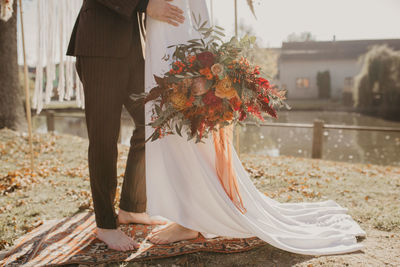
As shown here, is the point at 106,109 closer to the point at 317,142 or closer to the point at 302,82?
the point at 317,142

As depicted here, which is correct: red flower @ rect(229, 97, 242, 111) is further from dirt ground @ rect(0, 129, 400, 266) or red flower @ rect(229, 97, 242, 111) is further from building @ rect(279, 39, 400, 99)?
building @ rect(279, 39, 400, 99)

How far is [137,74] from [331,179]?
3.07 meters

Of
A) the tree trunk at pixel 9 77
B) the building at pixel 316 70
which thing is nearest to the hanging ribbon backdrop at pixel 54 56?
the tree trunk at pixel 9 77

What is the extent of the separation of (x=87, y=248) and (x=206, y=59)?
141cm

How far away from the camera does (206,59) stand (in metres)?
1.79

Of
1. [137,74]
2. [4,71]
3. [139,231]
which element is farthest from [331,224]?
[4,71]

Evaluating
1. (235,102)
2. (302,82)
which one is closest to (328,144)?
(235,102)

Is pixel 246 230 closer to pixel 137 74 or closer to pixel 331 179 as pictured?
pixel 137 74

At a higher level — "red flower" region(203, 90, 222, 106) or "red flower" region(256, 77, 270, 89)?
"red flower" region(256, 77, 270, 89)

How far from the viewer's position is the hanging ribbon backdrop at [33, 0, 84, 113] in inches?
114

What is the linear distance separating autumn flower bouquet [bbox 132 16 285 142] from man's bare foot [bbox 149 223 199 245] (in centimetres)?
68

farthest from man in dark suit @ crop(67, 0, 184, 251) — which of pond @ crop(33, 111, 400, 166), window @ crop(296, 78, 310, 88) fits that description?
window @ crop(296, 78, 310, 88)

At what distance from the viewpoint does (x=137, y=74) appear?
218 centimetres

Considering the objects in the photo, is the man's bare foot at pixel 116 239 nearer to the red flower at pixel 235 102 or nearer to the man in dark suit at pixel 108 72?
the man in dark suit at pixel 108 72
